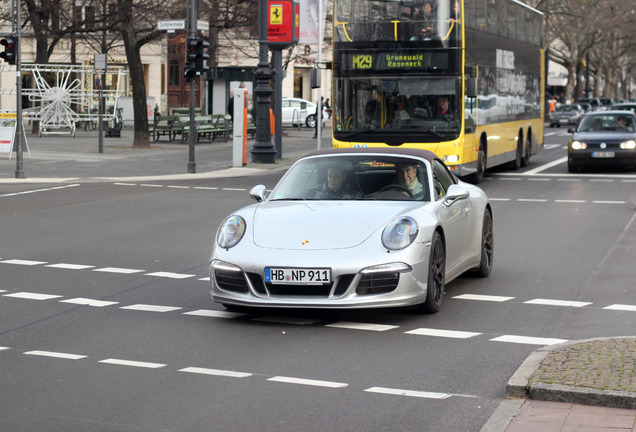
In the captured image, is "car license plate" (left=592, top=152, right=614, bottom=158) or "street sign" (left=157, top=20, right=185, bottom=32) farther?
"car license plate" (left=592, top=152, right=614, bottom=158)

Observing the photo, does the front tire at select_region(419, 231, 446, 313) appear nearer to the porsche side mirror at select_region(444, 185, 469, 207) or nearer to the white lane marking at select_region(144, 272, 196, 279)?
the porsche side mirror at select_region(444, 185, 469, 207)

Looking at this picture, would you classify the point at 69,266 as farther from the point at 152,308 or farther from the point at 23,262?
the point at 152,308

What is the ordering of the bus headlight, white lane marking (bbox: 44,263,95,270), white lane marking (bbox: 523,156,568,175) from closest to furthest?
1. white lane marking (bbox: 44,263,95,270)
2. the bus headlight
3. white lane marking (bbox: 523,156,568,175)

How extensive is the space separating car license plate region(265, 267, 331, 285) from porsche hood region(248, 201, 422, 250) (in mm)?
214

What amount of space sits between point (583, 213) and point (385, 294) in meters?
10.1

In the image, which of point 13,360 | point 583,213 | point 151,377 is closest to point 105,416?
point 151,377

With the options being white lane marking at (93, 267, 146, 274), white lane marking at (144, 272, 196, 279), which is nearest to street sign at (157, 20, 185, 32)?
white lane marking at (93, 267, 146, 274)

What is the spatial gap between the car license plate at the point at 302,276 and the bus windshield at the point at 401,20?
14.0m

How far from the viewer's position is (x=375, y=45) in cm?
2200

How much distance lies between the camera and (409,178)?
9.84 metres

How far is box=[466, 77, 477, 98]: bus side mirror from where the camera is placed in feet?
72.0

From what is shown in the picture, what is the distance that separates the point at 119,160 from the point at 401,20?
11832 millimetres

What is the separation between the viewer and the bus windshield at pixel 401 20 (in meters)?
21.6

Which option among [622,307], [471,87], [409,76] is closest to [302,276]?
[622,307]
